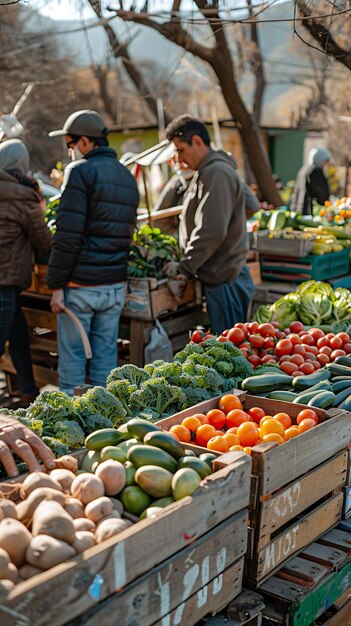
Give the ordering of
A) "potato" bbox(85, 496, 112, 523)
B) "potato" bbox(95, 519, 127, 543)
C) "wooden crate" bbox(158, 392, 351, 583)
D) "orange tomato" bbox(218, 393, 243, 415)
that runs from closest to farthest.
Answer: "potato" bbox(95, 519, 127, 543), "potato" bbox(85, 496, 112, 523), "wooden crate" bbox(158, 392, 351, 583), "orange tomato" bbox(218, 393, 243, 415)

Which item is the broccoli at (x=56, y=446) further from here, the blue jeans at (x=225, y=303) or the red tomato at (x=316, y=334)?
the blue jeans at (x=225, y=303)

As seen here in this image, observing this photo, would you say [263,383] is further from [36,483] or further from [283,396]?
[36,483]

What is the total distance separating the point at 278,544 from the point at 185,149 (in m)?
3.75

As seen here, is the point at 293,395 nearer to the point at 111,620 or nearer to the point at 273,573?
the point at 273,573

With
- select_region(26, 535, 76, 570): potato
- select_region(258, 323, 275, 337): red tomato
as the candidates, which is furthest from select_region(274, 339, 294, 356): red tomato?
select_region(26, 535, 76, 570): potato

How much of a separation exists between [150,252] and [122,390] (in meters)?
3.02

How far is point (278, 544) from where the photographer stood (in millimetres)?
2225

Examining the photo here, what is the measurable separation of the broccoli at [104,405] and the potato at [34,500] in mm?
811

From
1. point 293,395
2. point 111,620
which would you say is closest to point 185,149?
point 293,395

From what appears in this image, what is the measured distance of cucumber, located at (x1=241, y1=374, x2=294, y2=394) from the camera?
306 cm

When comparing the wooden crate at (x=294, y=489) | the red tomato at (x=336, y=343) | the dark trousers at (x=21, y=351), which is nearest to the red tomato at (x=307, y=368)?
the red tomato at (x=336, y=343)

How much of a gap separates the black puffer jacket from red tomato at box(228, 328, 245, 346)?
1.55m

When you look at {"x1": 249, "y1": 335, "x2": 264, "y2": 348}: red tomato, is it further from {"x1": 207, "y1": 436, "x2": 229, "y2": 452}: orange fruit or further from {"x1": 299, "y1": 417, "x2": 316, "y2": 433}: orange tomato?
{"x1": 207, "y1": 436, "x2": 229, "y2": 452}: orange fruit

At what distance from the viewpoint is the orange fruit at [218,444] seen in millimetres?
2355
